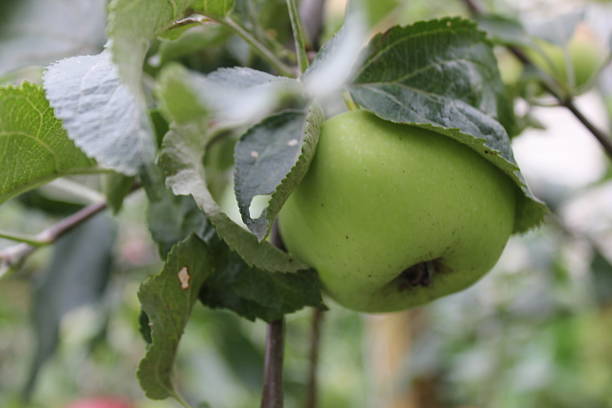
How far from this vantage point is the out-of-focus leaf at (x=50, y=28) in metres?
0.68

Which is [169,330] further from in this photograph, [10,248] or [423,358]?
[423,358]

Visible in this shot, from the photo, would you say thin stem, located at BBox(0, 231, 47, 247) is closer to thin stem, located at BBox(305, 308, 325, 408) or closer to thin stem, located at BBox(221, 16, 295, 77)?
thin stem, located at BBox(221, 16, 295, 77)

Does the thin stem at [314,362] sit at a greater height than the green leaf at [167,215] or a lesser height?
lesser

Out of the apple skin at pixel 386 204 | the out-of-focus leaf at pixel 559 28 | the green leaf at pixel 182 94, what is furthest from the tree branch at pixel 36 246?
the out-of-focus leaf at pixel 559 28

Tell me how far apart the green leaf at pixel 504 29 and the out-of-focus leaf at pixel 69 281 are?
0.55 meters

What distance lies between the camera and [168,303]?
0.40 meters

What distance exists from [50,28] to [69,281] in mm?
326

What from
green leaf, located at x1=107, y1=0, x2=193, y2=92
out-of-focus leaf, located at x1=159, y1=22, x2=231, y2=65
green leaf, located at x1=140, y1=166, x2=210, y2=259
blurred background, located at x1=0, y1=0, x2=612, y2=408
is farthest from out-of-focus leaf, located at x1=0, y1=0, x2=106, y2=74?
green leaf, located at x1=107, y1=0, x2=193, y2=92

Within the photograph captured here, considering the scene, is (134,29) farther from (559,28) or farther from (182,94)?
(559,28)

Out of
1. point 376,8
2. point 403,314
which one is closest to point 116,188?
point 376,8

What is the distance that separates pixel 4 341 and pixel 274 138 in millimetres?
1899

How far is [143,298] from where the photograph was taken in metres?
0.39

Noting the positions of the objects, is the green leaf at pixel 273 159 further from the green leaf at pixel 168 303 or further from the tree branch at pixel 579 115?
the tree branch at pixel 579 115

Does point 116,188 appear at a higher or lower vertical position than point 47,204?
higher
